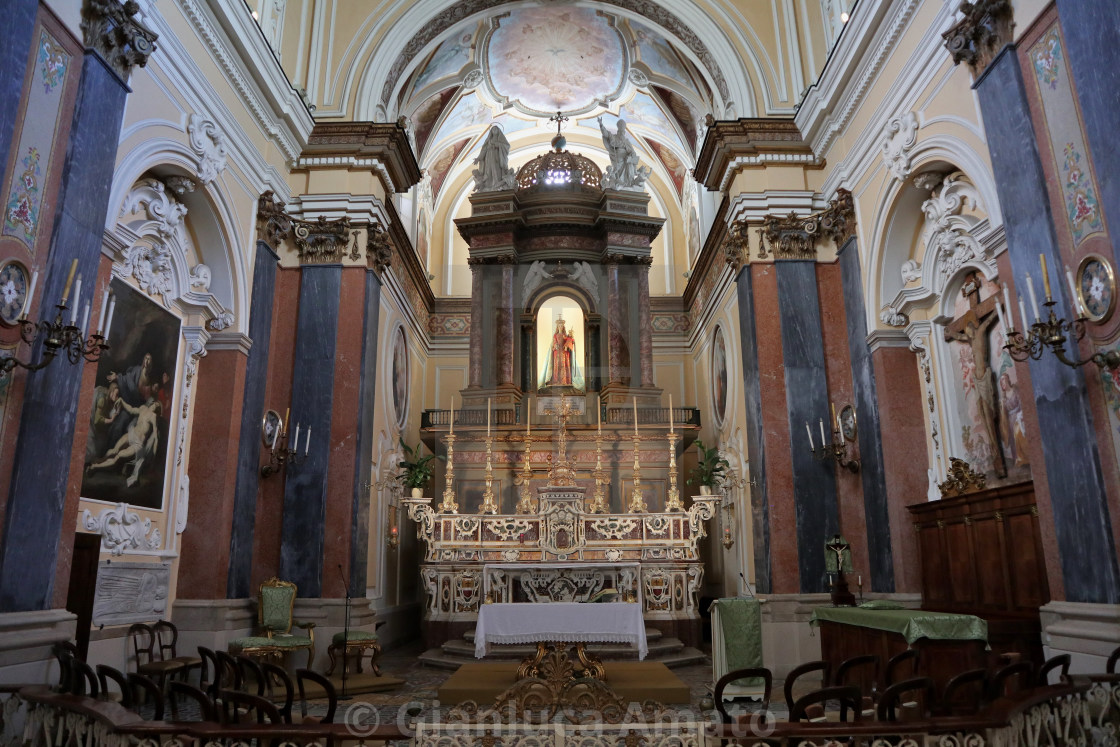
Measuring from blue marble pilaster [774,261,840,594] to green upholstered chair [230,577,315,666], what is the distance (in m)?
6.11

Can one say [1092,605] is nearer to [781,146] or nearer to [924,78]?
[924,78]

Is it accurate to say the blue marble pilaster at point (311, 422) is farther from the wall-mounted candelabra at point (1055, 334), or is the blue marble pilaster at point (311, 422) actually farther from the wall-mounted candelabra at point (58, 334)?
the wall-mounted candelabra at point (1055, 334)

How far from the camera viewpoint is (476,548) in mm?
11773

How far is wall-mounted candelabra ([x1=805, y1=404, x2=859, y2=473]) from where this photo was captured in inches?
403

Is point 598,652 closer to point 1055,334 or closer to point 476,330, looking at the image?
point 1055,334

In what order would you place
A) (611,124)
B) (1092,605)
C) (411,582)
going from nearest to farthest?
1. (1092,605)
2. (411,582)
3. (611,124)

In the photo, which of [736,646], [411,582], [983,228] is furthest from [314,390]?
[983,228]

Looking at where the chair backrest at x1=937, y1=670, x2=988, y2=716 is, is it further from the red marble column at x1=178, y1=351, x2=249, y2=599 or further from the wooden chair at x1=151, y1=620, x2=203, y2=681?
the red marble column at x1=178, y1=351, x2=249, y2=599

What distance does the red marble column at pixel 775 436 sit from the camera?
34.0 feet

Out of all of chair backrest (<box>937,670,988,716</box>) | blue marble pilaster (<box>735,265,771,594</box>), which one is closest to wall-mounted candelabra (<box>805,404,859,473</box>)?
blue marble pilaster (<box>735,265,771,594</box>)

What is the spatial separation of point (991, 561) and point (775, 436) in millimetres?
3626

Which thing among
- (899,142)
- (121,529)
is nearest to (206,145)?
(121,529)

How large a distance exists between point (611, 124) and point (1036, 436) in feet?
49.0

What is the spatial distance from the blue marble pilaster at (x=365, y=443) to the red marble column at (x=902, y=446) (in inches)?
264
